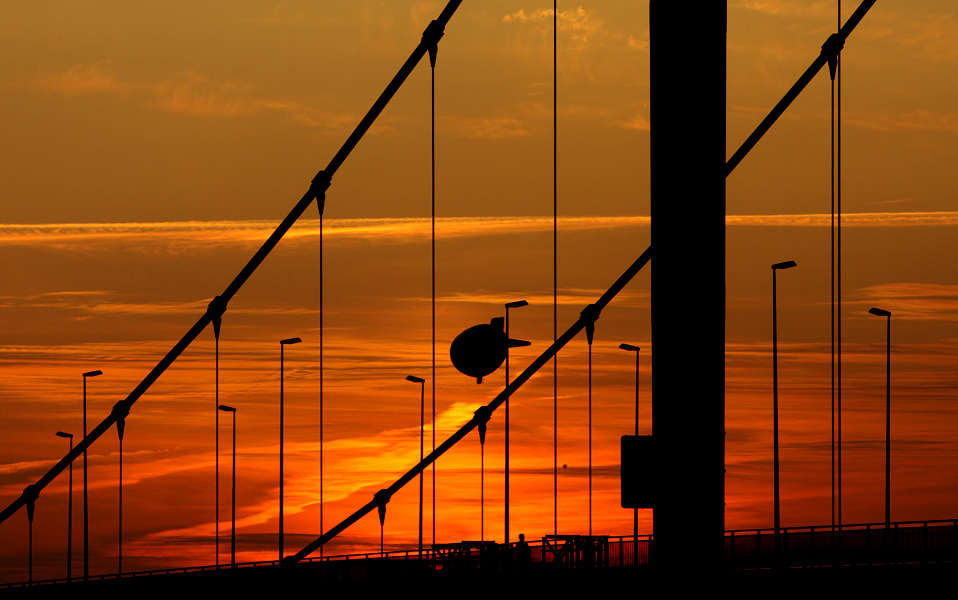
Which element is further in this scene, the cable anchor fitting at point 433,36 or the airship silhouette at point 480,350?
the airship silhouette at point 480,350

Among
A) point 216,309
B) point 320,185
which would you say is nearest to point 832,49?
point 320,185

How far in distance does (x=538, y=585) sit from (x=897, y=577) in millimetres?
10811

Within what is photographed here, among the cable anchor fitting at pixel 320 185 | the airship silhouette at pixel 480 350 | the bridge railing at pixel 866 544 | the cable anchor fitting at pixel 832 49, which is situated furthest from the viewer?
the bridge railing at pixel 866 544

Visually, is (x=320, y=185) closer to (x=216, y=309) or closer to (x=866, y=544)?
(x=216, y=309)

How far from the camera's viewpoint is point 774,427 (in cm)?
4356

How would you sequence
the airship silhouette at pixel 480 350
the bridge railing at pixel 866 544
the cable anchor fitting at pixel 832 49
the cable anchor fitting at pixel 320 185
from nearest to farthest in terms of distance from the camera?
the cable anchor fitting at pixel 832 49 < the cable anchor fitting at pixel 320 185 < the airship silhouette at pixel 480 350 < the bridge railing at pixel 866 544

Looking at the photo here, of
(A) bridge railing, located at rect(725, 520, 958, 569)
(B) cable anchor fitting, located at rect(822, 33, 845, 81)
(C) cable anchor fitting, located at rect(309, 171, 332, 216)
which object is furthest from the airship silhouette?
(A) bridge railing, located at rect(725, 520, 958, 569)

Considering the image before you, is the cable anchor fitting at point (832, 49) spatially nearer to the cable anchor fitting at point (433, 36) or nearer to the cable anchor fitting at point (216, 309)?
the cable anchor fitting at point (433, 36)

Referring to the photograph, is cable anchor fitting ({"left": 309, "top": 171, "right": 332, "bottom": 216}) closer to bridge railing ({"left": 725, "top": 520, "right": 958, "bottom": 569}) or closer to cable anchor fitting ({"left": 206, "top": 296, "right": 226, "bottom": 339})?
cable anchor fitting ({"left": 206, "top": 296, "right": 226, "bottom": 339})

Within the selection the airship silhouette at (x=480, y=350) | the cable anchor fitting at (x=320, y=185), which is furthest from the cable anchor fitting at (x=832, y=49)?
the airship silhouette at (x=480, y=350)

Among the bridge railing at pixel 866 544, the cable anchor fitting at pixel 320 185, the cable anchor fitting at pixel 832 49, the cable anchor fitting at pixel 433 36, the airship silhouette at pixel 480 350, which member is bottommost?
the bridge railing at pixel 866 544

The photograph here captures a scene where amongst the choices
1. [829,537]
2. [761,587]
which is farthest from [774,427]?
[761,587]

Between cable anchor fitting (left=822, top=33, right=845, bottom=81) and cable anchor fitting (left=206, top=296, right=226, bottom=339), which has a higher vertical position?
cable anchor fitting (left=822, top=33, right=845, bottom=81)

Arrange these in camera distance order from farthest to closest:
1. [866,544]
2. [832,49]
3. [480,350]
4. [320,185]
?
[866,544] → [480,350] → [320,185] → [832,49]
